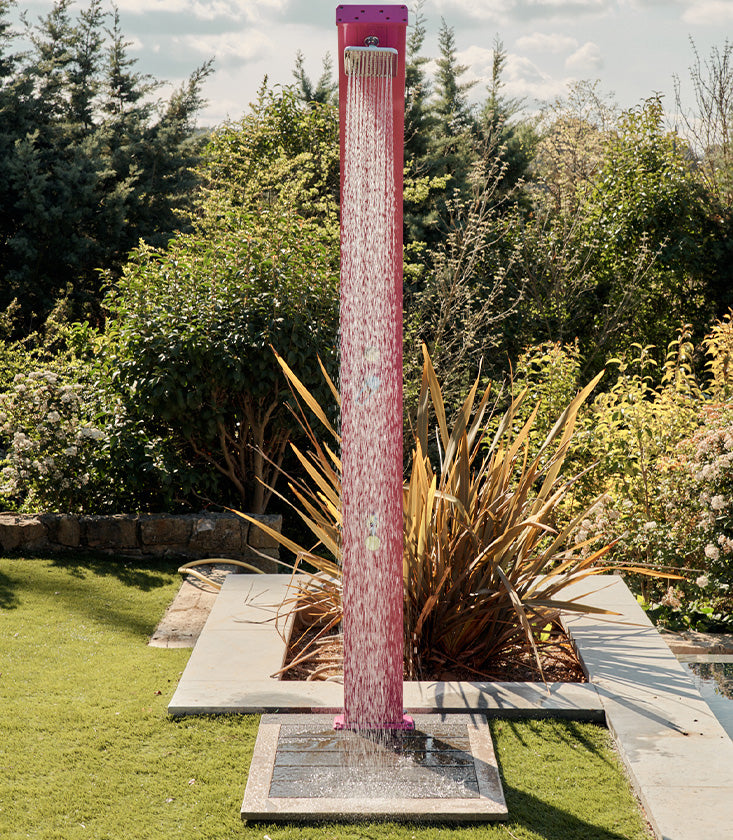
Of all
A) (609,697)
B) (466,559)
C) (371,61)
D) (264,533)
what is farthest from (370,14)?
(264,533)

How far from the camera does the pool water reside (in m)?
2.75

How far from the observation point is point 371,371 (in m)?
2.44

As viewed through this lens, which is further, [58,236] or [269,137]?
[58,236]

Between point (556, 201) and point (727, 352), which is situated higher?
point (556, 201)

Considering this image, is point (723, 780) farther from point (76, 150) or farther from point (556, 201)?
point (76, 150)

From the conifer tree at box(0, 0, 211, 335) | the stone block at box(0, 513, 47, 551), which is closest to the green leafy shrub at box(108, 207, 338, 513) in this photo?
the stone block at box(0, 513, 47, 551)

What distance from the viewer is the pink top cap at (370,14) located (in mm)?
2330

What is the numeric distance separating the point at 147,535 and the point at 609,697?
3010mm

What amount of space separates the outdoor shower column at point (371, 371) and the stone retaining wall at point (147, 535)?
2.38m

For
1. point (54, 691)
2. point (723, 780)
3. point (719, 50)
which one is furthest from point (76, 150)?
point (723, 780)

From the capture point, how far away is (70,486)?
16.5 feet

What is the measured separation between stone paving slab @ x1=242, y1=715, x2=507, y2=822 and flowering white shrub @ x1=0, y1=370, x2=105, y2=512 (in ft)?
9.58

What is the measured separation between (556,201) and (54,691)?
841 cm

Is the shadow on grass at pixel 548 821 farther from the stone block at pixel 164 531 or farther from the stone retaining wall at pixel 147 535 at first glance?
the stone block at pixel 164 531
